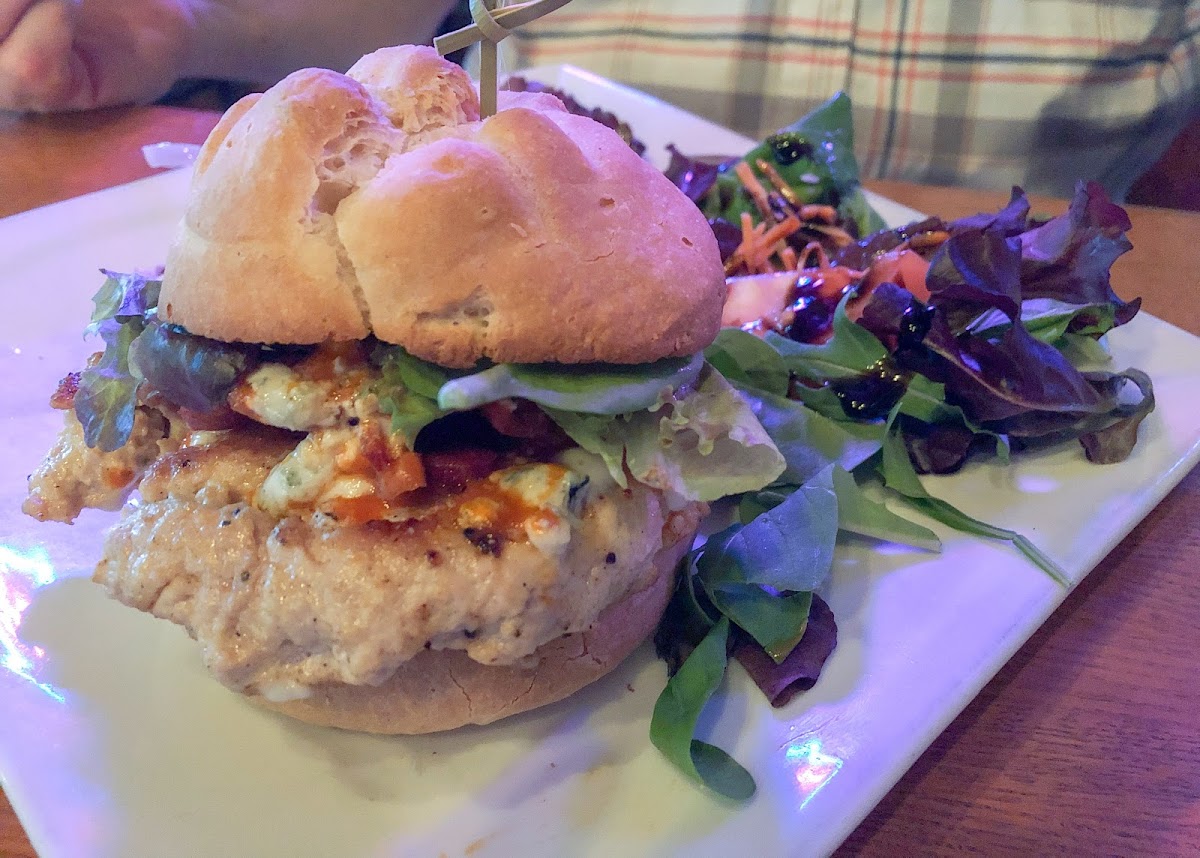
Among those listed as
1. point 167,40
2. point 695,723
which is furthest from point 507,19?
point 167,40

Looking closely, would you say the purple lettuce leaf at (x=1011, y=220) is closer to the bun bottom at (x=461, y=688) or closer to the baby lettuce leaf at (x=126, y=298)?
Answer: the bun bottom at (x=461, y=688)

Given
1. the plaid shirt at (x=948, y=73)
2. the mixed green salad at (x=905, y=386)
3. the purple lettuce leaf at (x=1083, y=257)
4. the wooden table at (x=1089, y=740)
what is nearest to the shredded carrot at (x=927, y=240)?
the mixed green salad at (x=905, y=386)

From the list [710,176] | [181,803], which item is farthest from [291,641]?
[710,176]

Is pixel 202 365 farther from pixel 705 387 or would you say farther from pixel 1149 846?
pixel 1149 846

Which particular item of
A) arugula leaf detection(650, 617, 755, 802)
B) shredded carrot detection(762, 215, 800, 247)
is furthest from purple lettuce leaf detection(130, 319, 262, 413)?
shredded carrot detection(762, 215, 800, 247)

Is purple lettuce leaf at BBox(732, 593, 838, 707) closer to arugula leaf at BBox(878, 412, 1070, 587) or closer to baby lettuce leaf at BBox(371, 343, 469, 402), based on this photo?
arugula leaf at BBox(878, 412, 1070, 587)
